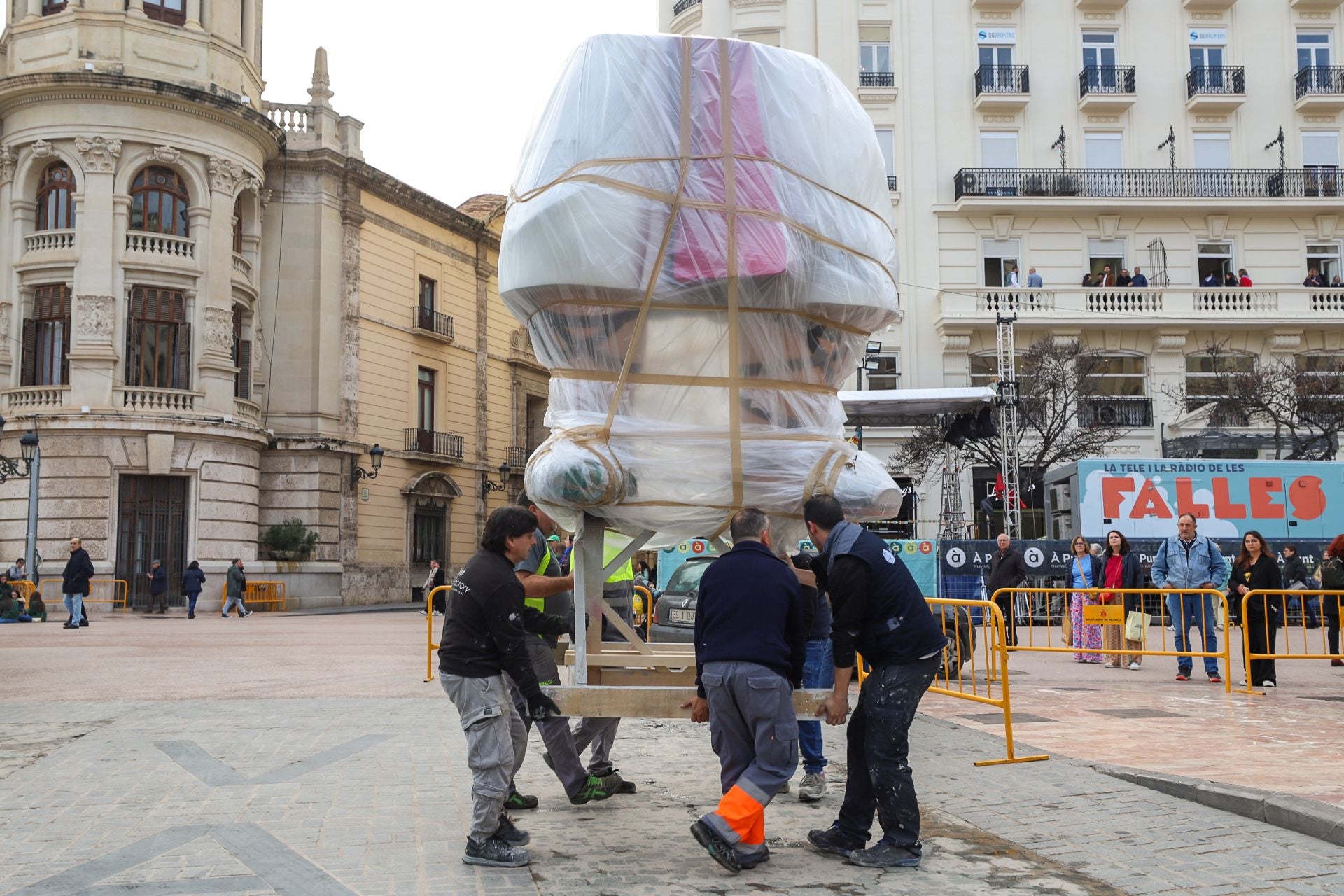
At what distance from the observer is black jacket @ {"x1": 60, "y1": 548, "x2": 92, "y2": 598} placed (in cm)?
2328

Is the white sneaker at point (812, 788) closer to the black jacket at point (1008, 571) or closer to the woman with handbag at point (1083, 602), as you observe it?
the black jacket at point (1008, 571)

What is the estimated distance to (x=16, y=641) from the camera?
1966 centimetres

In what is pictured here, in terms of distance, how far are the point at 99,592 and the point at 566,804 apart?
25950 mm

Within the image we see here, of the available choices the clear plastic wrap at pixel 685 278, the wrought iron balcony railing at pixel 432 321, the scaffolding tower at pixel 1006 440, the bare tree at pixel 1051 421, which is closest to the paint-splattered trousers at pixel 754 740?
the clear plastic wrap at pixel 685 278

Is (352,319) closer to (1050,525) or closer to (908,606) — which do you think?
(1050,525)

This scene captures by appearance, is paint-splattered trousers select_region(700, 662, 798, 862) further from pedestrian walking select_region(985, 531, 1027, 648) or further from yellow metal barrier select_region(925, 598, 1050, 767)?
pedestrian walking select_region(985, 531, 1027, 648)

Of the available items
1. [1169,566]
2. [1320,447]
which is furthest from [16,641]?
[1320,447]

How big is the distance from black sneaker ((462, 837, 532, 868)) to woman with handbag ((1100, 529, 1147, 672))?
425 inches

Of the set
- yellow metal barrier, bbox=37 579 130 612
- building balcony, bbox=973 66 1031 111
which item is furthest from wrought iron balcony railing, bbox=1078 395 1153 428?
yellow metal barrier, bbox=37 579 130 612

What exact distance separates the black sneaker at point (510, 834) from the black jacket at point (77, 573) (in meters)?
20.6

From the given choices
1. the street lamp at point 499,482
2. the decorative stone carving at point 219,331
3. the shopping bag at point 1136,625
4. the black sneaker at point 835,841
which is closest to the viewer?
the black sneaker at point 835,841

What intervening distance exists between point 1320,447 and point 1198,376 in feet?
12.8

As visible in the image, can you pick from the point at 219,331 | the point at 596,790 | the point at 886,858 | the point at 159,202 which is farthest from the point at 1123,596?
the point at 159,202

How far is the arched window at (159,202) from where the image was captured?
102 ft
